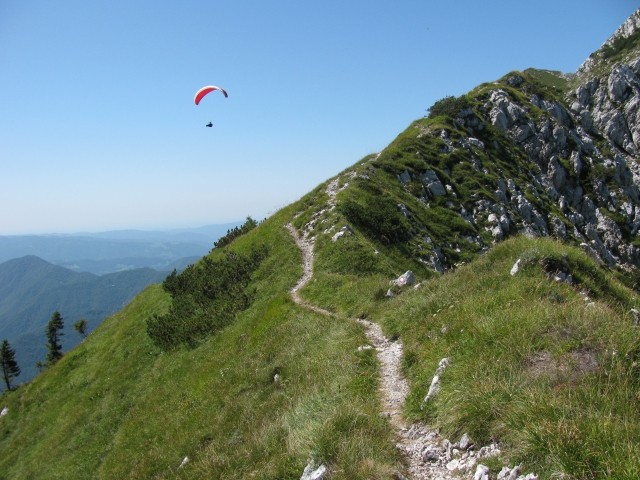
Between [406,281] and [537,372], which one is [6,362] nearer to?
[406,281]

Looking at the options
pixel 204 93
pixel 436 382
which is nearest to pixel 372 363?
pixel 436 382

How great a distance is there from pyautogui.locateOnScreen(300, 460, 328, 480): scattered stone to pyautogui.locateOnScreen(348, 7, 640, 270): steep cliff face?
28.4 metres

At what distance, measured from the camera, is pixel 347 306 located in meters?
20.4

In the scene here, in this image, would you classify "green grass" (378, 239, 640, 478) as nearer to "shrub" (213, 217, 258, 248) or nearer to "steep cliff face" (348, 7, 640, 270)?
"steep cliff face" (348, 7, 640, 270)

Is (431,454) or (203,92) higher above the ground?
(203,92)

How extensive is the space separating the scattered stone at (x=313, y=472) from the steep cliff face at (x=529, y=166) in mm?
28444

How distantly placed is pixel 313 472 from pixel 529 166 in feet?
227

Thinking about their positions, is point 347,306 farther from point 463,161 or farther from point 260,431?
point 463,161

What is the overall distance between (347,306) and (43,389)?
105 ft

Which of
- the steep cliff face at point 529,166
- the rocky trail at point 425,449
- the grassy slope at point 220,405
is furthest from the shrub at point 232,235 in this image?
the rocky trail at point 425,449

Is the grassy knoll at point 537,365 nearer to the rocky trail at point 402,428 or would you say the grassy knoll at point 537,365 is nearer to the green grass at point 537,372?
the green grass at point 537,372

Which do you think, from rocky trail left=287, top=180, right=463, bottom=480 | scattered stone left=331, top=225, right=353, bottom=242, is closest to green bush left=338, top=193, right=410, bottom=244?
scattered stone left=331, top=225, right=353, bottom=242

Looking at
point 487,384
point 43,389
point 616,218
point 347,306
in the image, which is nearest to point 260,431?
point 487,384

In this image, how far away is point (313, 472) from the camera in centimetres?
723
